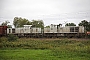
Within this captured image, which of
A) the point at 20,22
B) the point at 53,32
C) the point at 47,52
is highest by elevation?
the point at 20,22

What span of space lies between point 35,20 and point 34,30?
4142cm

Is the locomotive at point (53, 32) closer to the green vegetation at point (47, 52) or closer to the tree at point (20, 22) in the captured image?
the green vegetation at point (47, 52)

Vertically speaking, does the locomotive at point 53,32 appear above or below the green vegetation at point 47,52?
above

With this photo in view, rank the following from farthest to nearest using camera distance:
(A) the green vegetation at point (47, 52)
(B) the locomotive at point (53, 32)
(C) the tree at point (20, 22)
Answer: (C) the tree at point (20, 22) → (B) the locomotive at point (53, 32) → (A) the green vegetation at point (47, 52)

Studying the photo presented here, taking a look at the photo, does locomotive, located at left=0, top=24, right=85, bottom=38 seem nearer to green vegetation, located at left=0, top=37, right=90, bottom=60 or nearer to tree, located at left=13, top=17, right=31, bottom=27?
green vegetation, located at left=0, top=37, right=90, bottom=60

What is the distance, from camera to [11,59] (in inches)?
552

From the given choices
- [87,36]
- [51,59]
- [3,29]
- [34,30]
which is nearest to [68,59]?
[51,59]

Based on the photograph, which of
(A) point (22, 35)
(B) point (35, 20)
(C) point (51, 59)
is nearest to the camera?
(C) point (51, 59)

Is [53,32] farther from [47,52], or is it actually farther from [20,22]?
[20,22]

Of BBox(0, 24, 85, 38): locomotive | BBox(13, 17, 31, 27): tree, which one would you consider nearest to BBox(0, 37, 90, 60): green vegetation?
BBox(0, 24, 85, 38): locomotive

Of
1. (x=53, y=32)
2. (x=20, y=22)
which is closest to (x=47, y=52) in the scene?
(x=53, y=32)

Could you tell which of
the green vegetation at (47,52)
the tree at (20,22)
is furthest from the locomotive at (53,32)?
the tree at (20,22)

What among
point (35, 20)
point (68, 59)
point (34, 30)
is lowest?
point (68, 59)

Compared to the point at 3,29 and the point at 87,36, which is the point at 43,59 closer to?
the point at 87,36
